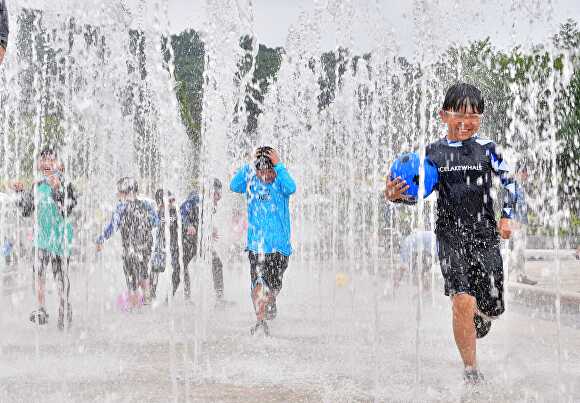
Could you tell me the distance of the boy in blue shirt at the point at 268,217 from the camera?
6090mm

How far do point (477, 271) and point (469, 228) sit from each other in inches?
8.6

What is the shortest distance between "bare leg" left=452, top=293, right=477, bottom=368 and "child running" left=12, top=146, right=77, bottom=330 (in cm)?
332

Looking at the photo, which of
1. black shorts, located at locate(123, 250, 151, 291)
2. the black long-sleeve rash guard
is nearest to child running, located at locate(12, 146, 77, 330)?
black shorts, located at locate(123, 250, 151, 291)

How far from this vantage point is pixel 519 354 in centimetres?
539

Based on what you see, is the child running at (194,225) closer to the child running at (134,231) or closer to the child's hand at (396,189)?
the child running at (134,231)

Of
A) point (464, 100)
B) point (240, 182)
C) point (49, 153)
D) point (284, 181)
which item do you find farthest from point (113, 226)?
point (464, 100)

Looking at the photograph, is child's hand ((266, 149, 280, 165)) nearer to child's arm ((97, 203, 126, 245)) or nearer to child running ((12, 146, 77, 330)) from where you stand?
child running ((12, 146, 77, 330))

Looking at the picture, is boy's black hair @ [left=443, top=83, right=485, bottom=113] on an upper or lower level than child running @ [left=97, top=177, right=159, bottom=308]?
upper

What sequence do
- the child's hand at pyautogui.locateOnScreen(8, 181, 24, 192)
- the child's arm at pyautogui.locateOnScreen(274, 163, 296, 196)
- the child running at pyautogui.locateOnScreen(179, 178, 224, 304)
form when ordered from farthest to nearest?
the child running at pyautogui.locateOnScreen(179, 178, 224, 304) → the child's hand at pyautogui.locateOnScreen(8, 181, 24, 192) → the child's arm at pyautogui.locateOnScreen(274, 163, 296, 196)

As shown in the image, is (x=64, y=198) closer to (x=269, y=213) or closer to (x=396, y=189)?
(x=269, y=213)

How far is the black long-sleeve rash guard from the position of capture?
4152 mm

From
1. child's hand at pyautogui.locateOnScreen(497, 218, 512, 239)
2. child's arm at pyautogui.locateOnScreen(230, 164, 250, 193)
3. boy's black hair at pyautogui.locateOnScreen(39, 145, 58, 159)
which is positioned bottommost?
child's hand at pyautogui.locateOnScreen(497, 218, 512, 239)

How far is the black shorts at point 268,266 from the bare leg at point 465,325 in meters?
2.16

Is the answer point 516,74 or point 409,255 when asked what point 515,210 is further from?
point 516,74
